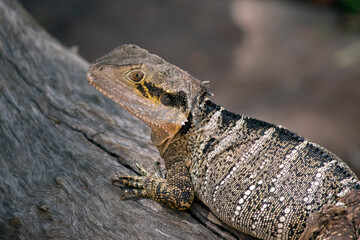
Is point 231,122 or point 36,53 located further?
point 36,53

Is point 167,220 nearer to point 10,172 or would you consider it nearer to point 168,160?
point 168,160

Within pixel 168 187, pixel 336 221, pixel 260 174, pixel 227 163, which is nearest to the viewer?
pixel 336 221

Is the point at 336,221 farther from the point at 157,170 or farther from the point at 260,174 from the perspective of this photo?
the point at 157,170

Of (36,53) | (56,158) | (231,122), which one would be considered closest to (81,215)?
(56,158)

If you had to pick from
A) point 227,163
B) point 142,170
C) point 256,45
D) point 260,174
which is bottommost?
point 142,170

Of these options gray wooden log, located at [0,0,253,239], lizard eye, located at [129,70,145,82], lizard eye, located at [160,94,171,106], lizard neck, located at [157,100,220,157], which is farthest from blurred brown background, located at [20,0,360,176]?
lizard eye, located at [129,70,145,82]

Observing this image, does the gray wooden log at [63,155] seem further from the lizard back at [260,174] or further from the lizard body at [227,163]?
the lizard back at [260,174]

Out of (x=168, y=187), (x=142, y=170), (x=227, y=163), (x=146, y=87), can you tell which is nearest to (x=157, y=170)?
(x=142, y=170)
